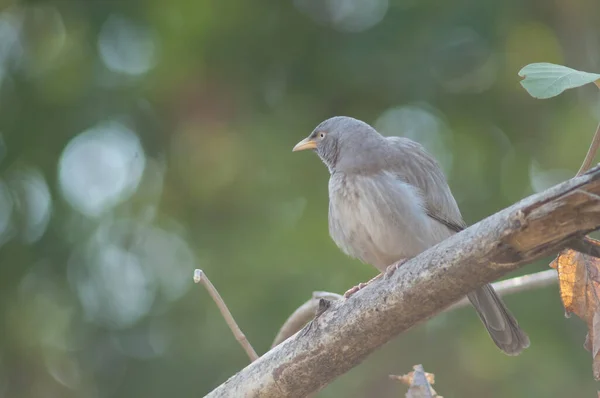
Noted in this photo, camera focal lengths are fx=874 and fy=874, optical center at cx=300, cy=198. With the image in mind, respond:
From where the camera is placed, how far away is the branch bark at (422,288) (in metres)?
2.31

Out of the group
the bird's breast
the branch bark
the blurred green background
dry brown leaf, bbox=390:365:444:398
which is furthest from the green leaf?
the blurred green background

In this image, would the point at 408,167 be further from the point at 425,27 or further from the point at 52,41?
the point at 52,41

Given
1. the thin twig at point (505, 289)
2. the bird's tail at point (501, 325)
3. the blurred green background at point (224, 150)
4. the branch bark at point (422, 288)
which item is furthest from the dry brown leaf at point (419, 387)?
the blurred green background at point (224, 150)

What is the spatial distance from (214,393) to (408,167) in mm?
1493

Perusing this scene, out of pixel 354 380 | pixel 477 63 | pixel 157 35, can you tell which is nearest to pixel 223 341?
pixel 354 380

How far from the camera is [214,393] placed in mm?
3020

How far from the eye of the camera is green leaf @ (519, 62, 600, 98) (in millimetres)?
2613

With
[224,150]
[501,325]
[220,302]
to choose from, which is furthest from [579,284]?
[224,150]

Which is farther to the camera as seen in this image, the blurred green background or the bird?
the blurred green background

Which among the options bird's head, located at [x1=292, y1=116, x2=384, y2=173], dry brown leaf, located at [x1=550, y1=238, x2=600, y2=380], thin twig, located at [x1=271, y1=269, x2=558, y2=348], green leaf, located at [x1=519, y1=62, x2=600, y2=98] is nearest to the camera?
green leaf, located at [x1=519, y1=62, x2=600, y2=98]

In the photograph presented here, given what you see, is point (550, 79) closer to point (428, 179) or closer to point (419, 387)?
point (419, 387)

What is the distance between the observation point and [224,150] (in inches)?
258

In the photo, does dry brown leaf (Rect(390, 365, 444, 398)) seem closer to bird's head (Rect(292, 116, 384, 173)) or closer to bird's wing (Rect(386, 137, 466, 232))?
bird's wing (Rect(386, 137, 466, 232))

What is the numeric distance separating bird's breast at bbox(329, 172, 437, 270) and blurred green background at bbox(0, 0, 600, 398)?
6.49ft
